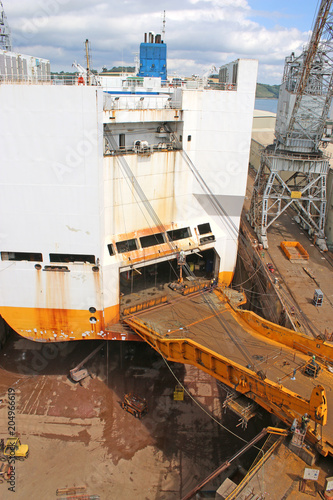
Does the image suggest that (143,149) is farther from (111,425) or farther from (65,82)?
(111,425)

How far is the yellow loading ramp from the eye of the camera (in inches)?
512

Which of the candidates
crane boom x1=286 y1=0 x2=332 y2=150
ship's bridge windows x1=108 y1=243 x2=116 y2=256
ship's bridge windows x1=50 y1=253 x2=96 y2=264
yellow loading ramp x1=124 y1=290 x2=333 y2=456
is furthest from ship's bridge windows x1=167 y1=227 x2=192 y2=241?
crane boom x1=286 y1=0 x2=332 y2=150

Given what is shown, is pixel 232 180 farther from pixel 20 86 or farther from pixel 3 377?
pixel 3 377

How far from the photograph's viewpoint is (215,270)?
2336 cm

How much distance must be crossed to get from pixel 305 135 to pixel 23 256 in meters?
21.7

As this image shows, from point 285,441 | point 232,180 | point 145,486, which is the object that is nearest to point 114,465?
point 145,486

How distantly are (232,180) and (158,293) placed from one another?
746cm

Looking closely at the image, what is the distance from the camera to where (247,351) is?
16203 mm

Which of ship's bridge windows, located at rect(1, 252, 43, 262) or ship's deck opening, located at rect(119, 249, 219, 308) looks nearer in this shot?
ship's bridge windows, located at rect(1, 252, 43, 262)

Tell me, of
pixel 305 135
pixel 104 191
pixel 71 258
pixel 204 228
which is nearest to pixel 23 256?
pixel 71 258

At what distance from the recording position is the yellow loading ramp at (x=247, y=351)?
13.0m

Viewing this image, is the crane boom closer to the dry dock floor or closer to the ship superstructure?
the ship superstructure

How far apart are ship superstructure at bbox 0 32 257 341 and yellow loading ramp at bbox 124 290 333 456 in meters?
2.80

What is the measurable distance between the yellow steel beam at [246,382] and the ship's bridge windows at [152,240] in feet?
13.5
